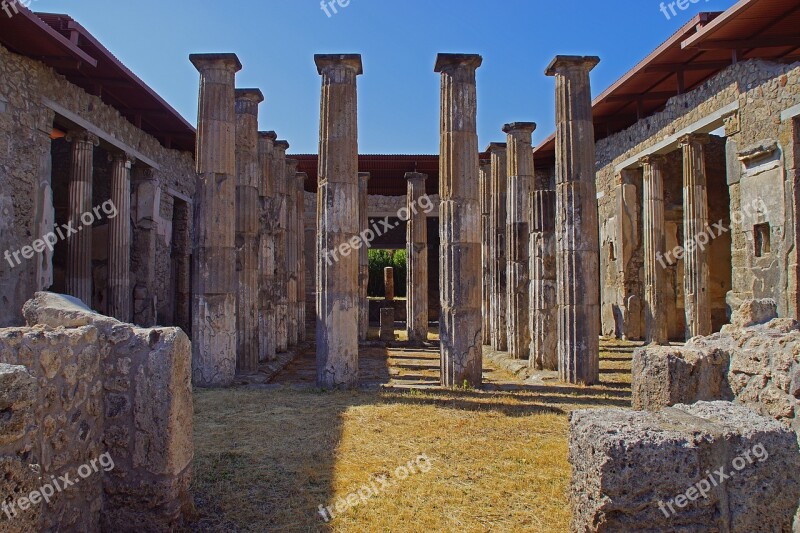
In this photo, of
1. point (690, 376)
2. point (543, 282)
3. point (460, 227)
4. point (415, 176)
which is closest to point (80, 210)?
point (460, 227)

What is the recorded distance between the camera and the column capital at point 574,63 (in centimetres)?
1049

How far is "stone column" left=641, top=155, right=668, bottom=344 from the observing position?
1572cm

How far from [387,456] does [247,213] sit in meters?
7.40

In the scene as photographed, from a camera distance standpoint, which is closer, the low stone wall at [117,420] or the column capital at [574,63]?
the low stone wall at [117,420]

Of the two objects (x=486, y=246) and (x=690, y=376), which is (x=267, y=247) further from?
(x=690, y=376)

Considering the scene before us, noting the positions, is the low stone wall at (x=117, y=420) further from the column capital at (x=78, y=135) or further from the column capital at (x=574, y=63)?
the column capital at (x=78, y=135)

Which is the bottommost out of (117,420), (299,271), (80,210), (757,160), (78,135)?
(117,420)

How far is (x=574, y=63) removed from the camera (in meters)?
10.5

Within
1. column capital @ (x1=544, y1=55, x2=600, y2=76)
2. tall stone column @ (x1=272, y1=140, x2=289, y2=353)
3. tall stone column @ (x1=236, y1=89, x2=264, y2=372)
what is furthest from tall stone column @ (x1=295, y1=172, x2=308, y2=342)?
column capital @ (x1=544, y1=55, x2=600, y2=76)

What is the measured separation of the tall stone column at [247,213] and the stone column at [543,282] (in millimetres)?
5695

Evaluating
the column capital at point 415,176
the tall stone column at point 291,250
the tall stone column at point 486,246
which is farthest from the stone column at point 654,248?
the tall stone column at point 291,250

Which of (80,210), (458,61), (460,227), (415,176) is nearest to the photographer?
(460,227)

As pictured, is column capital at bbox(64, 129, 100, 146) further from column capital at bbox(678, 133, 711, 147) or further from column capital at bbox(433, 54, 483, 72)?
column capital at bbox(678, 133, 711, 147)

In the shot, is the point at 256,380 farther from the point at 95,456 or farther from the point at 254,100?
the point at 95,456
